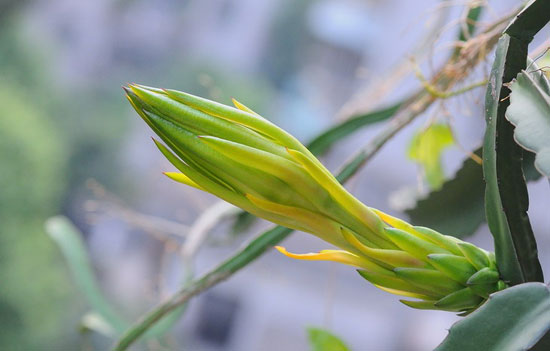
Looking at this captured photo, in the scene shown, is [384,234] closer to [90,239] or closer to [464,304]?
[464,304]

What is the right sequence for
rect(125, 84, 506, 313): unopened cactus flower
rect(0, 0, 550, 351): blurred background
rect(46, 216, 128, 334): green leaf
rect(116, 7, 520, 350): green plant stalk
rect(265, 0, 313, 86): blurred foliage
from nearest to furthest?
rect(125, 84, 506, 313): unopened cactus flower < rect(116, 7, 520, 350): green plant stalk < rect(46, 216, 128, 334): green leaf < rect(0, 0, 550, 351): blurred background < rect(265, 0, 313, 86): blurred foliage

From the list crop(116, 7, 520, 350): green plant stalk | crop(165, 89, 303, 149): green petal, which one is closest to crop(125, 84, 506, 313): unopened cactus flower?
crop(165, 89, 303, 149): green petal

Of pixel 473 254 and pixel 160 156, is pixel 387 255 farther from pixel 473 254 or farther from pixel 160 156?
pixel 160 156

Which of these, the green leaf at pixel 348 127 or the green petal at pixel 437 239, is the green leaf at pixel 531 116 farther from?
the green leaf at pixel 348 127

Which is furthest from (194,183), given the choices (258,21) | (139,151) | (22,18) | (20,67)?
(258,21)

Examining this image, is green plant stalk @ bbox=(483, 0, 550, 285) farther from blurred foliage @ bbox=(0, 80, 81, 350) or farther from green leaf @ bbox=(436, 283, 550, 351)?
blurred foliage @ bbox=(0, 80, 81, 350)

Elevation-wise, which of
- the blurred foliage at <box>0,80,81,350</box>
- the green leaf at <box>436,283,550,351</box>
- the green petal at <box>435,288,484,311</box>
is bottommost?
the green leaf at <box>436,283,550,351</box>

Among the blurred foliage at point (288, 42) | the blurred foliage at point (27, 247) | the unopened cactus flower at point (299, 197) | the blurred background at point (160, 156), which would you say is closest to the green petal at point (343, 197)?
the unopened cactus flower at point (299, 197)
